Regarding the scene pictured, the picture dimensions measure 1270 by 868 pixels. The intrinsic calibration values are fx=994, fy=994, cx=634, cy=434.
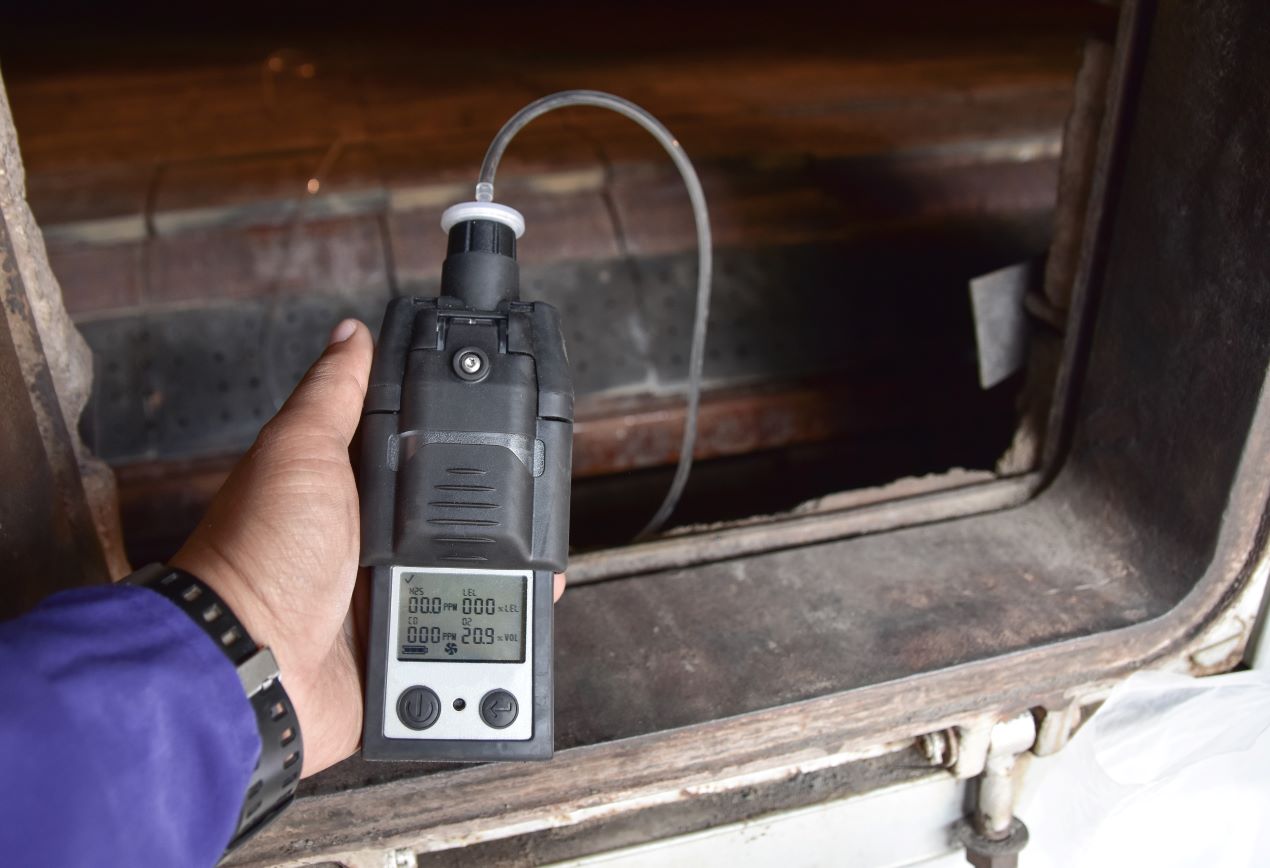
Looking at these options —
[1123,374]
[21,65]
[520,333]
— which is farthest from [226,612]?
[21,65]

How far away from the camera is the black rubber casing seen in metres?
0.56

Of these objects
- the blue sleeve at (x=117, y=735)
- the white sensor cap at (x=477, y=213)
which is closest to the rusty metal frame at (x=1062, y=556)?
the blue sleeve at (x=117, y=735)

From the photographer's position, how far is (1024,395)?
990mm

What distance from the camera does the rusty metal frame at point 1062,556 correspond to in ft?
2.07

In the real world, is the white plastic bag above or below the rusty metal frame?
below

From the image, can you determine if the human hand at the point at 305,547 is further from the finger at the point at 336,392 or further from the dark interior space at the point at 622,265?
the dark interior space at the point at 622,265

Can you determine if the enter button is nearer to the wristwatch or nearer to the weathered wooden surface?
the wristwatch

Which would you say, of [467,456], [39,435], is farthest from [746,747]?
[39,435]

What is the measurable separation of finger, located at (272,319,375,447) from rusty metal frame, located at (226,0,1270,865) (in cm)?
22

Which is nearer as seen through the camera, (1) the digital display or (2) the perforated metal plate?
(1) the digital display

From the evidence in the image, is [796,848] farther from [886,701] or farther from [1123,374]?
[1123,374]

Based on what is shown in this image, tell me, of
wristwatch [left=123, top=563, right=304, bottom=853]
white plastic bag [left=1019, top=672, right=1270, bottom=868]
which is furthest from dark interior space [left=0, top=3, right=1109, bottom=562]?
wristwatch [left=123, top=563, right=304, bottom=853]

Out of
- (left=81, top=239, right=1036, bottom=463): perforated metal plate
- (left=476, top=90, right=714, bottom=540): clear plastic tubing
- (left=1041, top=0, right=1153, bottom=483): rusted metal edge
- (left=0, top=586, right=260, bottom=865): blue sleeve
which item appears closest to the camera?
(left=0, top=586, right=260, bottom=865): blue sleeve

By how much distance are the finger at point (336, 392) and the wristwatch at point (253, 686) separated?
0.39ft
